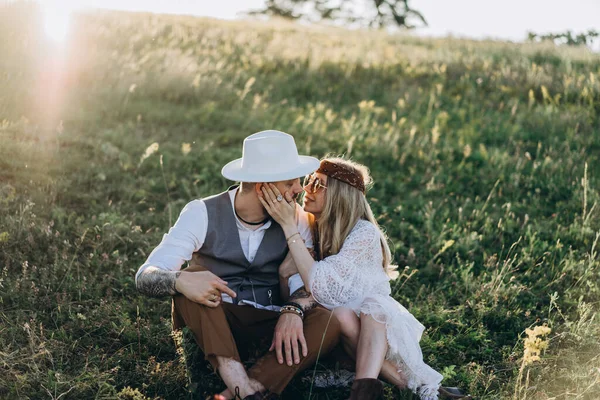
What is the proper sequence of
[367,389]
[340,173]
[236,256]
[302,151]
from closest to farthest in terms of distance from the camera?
[367,389]
[236,256]
[340,173]
[302,151]

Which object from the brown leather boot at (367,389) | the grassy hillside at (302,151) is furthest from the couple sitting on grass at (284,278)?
the grassy hillside at (302,151)

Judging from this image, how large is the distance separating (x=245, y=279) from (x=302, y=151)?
168 inches

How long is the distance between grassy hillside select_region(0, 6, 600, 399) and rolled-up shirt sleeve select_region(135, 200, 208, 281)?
0.79 m

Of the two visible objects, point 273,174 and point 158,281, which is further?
point 273,174

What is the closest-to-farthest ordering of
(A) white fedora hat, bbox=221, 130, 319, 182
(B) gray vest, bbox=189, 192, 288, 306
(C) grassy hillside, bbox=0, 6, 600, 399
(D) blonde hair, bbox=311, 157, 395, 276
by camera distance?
(A) white fedora hat, bbox=221, 130, 319, 182, (B) gray vest, bbox=189, 192, 288, 306, (D) blonde hair, bbox=311, 157, 395, 276, (C) grassy hillside, bbox=0, 6, 600, 399

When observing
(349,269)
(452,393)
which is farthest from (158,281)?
(452,393)

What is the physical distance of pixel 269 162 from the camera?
13.2 ft

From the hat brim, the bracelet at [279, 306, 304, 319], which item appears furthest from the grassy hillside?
the hat brim

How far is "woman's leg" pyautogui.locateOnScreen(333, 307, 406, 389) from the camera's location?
13.0ft

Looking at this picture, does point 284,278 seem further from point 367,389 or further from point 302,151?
point 302,151

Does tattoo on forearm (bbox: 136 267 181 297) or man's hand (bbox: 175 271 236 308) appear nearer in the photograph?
man's hand (bbox: 175 271 236 308)

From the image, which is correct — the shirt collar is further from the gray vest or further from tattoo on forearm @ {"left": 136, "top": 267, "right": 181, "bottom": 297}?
tattoo on forearm @ {"left": 136, "top": 267, "right": 181, "bottom": 297}

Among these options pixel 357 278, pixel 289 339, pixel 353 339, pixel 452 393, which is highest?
pixel 357 278

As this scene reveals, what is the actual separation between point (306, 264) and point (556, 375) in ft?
6.97
